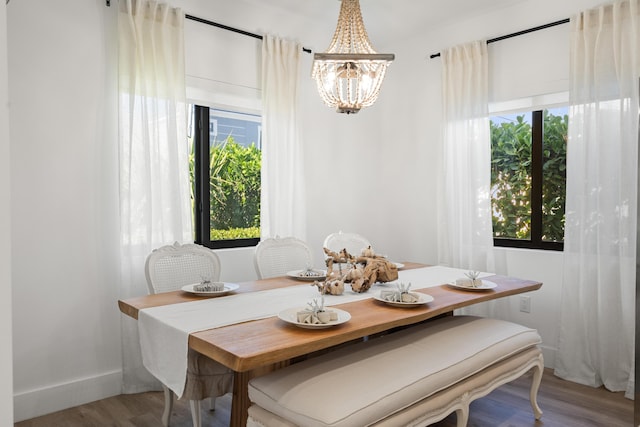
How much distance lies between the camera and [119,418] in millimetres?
2520

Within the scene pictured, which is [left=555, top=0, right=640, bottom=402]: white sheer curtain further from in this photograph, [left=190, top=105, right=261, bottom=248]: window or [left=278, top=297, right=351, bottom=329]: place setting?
[left=190, top=105, right=261, bottom=248]: window

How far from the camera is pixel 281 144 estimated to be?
11.8 feet

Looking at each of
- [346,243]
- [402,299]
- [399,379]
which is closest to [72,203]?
[346,243]

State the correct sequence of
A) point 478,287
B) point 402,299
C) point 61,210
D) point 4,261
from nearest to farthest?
point 4,261 < point 402,299 < point 478,287 < point 61,210

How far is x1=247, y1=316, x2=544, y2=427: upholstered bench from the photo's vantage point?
5.22 ft

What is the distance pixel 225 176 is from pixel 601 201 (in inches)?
108

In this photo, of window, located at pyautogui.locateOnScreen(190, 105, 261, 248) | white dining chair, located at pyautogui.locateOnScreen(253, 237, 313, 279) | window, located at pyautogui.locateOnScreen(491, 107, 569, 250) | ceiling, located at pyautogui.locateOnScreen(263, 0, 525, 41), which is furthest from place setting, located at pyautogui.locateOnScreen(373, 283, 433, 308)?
ceiling, located at pyautogui.locateOnScreen(263, 0, 525, 41)

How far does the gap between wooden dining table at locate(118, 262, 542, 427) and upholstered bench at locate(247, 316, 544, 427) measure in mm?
127

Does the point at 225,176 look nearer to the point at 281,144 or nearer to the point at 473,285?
the point at 281,144

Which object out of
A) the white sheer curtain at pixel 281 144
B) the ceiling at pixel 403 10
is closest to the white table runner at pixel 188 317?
the white sheer curtain at pixel 281 144

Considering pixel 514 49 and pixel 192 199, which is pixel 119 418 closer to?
pixel 192 199

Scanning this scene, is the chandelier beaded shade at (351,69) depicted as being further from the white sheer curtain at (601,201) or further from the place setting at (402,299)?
the white sheer curtain at (601,201)

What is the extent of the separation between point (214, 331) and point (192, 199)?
1.91 meters

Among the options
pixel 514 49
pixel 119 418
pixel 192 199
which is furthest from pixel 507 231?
pixel 119 418
